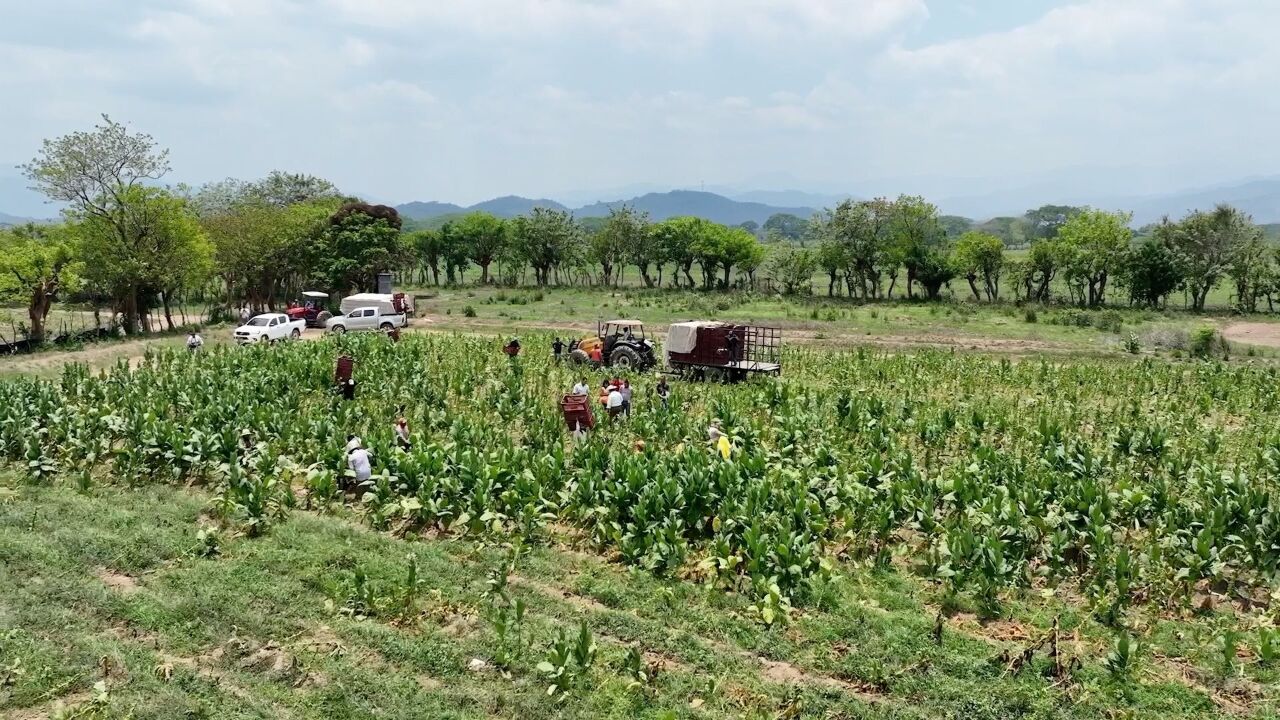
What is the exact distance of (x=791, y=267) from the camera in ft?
203

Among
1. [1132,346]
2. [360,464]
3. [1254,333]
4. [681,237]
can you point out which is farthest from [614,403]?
[681,237]

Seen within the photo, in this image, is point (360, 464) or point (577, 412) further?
point (577, 412)

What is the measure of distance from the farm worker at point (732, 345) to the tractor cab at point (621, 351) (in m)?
2.64

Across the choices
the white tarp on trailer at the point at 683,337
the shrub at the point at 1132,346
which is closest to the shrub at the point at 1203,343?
the shrub at the point at 1132,346

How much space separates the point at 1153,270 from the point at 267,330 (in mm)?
52134

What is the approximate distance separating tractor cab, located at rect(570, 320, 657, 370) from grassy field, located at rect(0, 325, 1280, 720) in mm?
7587

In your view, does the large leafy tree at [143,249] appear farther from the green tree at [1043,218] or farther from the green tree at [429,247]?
the green tree at [1043,218]

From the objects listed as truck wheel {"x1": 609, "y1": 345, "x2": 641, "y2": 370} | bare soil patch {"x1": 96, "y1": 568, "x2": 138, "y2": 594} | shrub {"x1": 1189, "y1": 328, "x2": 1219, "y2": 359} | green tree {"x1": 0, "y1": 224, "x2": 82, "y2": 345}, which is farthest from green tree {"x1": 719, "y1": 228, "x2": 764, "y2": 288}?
bare soil patch {"x1": 96, "y1": 568, "x2": 138, "y2": 594}

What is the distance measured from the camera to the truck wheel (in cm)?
2422

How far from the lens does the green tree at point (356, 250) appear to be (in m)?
47.2

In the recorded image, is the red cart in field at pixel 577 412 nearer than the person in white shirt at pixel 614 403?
Yes

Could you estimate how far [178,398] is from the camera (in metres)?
18.2

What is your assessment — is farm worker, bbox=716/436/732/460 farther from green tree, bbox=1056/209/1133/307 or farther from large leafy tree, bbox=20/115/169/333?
green tree, bbox=1056/209/1133/307

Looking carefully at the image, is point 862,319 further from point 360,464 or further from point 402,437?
point 360,464
